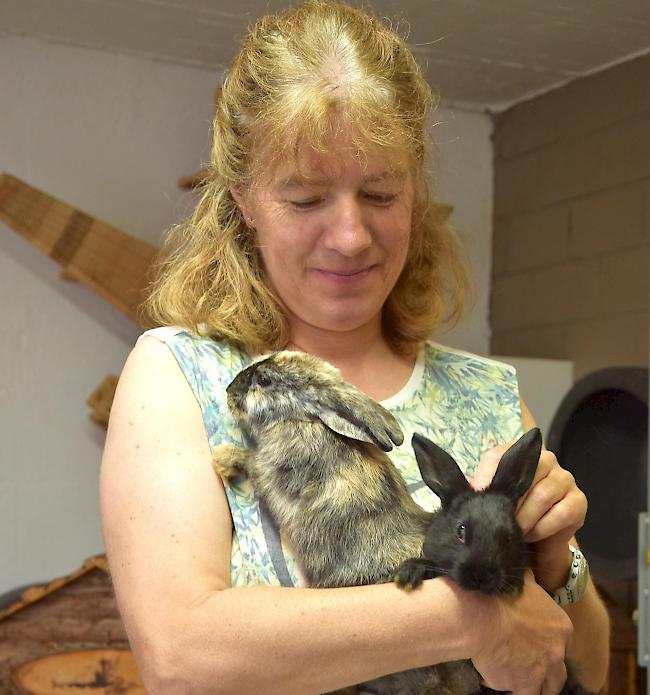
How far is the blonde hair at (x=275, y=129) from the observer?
3.69 feet

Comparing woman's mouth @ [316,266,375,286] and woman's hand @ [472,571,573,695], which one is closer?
woman's hand @ [472,571,573,695]

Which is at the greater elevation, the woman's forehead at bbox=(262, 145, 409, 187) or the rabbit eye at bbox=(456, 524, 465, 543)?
the woman's forehead at bbox=(262, 145, 409, 187)

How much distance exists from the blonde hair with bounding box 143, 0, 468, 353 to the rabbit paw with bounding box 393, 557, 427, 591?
340 mm

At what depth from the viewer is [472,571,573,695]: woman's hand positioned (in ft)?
3.21

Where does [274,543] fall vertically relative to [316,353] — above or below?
below

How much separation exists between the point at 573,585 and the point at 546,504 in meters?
0.15

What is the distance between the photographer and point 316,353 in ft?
4.12

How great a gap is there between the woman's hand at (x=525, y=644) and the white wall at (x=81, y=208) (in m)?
1.12

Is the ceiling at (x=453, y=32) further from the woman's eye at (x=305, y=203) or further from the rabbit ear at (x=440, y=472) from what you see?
the rabbit ear at (x=440, y=472)

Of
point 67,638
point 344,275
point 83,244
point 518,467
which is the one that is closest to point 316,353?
point 344,275

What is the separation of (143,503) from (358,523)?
22cm

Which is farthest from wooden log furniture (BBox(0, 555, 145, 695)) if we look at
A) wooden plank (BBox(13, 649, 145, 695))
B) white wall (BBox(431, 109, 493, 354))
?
white wall (BBox(431, 109, 493, 354))

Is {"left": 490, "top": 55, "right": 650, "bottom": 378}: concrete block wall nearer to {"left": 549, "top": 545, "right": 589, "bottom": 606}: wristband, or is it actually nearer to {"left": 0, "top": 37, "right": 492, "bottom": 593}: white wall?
{"left": 0, "top": 37, "right": 492, "bottom": 593}: white wall

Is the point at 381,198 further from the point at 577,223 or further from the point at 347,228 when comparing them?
the point at 577,223
